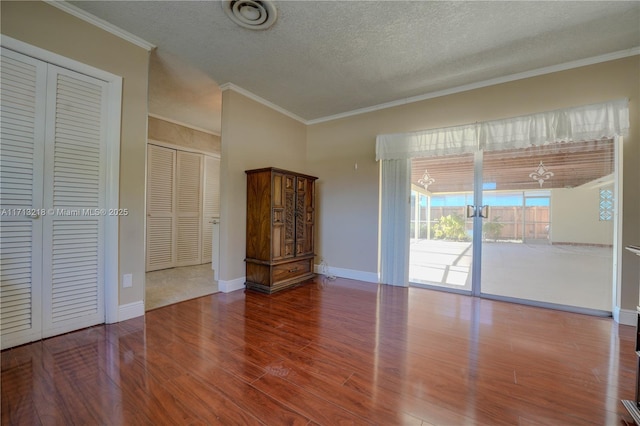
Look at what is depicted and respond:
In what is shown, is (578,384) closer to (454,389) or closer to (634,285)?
(454,389)

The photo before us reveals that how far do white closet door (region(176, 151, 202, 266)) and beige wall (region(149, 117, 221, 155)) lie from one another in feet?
0.60

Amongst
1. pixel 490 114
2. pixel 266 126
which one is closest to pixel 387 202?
pixel 490 114

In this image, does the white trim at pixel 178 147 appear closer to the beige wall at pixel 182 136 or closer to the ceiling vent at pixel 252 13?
the beige wall at pixel 182 136

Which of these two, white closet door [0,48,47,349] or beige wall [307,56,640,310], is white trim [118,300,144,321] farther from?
beige wall [307,56,640,310]

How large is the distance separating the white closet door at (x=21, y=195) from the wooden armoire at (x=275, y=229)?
1868 mm

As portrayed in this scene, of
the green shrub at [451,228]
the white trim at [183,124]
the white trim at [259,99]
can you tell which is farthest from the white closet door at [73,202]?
the green shrub at [451,228]

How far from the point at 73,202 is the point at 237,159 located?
5.42 ft

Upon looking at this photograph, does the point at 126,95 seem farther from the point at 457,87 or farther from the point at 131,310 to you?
the point at 457,87

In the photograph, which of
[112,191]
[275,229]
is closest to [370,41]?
[275,229]

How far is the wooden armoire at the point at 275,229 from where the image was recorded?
10.3 feet

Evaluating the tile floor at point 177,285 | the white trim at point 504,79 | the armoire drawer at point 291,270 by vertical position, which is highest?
the white trim at point 504,79

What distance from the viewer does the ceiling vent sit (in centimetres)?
188

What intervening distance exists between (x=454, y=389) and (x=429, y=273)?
2.22m

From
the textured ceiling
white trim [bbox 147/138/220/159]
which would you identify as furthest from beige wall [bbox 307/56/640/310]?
white trim [bbox 147/138/220/159]
